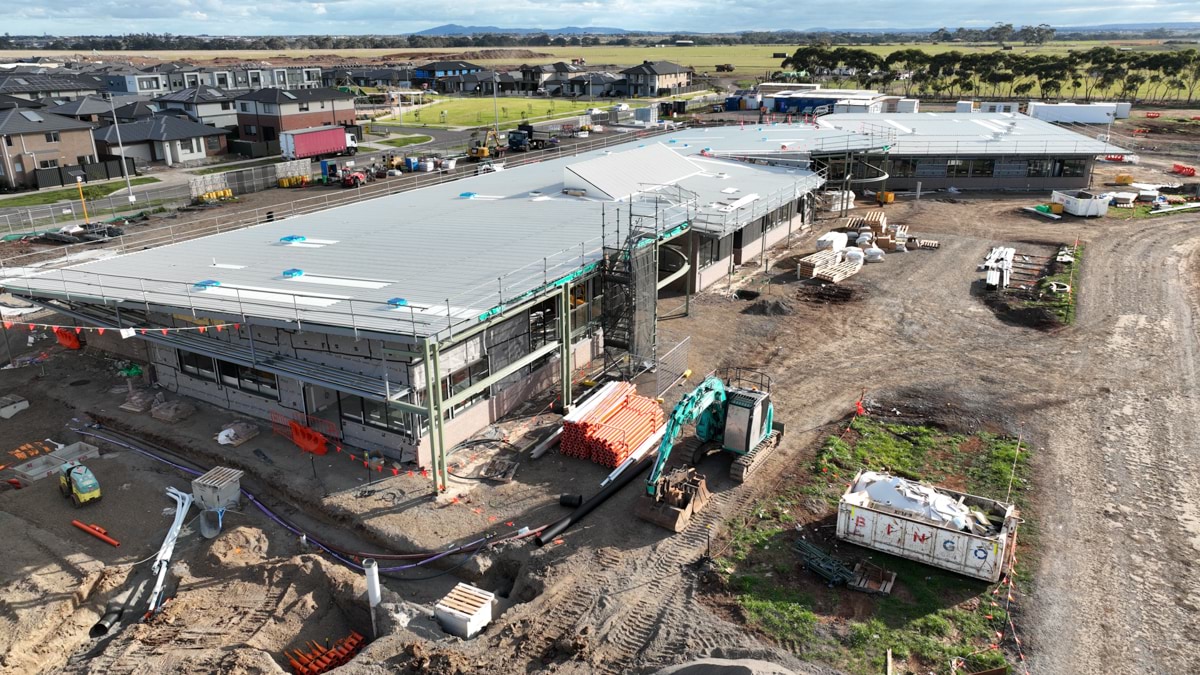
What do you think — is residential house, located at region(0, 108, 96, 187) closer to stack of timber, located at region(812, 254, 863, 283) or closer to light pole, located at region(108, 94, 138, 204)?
light pole, located at region(108, 94, 138, 204)

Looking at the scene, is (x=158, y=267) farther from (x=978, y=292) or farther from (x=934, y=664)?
(x=978, y=292)

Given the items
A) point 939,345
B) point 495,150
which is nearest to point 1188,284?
point 939,345

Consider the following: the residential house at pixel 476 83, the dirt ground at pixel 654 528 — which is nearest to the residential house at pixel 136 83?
the residential house at pixel 476 83

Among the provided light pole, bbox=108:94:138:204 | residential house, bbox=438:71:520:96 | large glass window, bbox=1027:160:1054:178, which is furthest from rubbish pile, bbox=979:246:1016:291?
residential house, bbox=438:71:520:96

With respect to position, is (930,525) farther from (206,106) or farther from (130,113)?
(206,106)

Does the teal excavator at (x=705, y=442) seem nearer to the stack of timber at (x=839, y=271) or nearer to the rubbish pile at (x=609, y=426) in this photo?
the rubbish pile at (x=609, y=426)

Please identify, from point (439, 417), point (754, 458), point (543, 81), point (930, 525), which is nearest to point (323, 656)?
point (439, 417)
